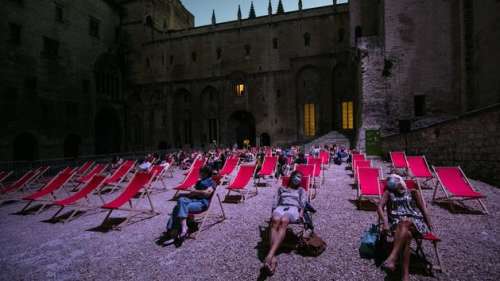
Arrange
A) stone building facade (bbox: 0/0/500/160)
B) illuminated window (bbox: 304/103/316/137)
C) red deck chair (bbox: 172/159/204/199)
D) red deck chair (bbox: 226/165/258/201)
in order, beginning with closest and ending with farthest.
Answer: red deck chair (bbox: 172/159/204/199) → red deck chair (bbox: 226/165/258/201) → stone building facade (bbox: 0/0/500/160) → illuminated window (bbox: 304/103/316/137)

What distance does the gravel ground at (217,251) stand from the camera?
2.93m

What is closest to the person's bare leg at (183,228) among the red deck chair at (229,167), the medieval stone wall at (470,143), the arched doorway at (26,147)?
the red deck chair at (229,167)

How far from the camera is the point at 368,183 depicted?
576 centimetres

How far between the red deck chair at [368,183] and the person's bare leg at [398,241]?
2.70 metres

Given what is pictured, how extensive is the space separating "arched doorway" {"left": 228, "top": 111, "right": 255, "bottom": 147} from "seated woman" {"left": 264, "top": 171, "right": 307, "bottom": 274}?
24.9 m

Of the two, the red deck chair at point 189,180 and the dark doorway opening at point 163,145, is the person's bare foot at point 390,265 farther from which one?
the dark doorway opening at point 163,145

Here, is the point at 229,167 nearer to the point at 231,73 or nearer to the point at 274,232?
the point at 274,232

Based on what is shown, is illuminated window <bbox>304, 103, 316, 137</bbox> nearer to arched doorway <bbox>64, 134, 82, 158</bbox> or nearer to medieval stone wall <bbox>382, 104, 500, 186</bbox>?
medieval stone wall <bbox>382, 104, 500, 186</bbox>

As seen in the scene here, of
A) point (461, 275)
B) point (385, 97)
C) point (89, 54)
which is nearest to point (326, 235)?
point (461, 275)

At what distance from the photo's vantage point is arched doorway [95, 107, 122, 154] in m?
26.6

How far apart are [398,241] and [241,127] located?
26.8 metres

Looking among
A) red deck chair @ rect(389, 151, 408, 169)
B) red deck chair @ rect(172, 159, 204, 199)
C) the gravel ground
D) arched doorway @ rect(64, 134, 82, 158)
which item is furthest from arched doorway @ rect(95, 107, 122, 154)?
red deck chair @ rect(389, 151, 408, 169)

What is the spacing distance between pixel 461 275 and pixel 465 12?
61.6ft

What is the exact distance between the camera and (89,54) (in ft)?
79.4
